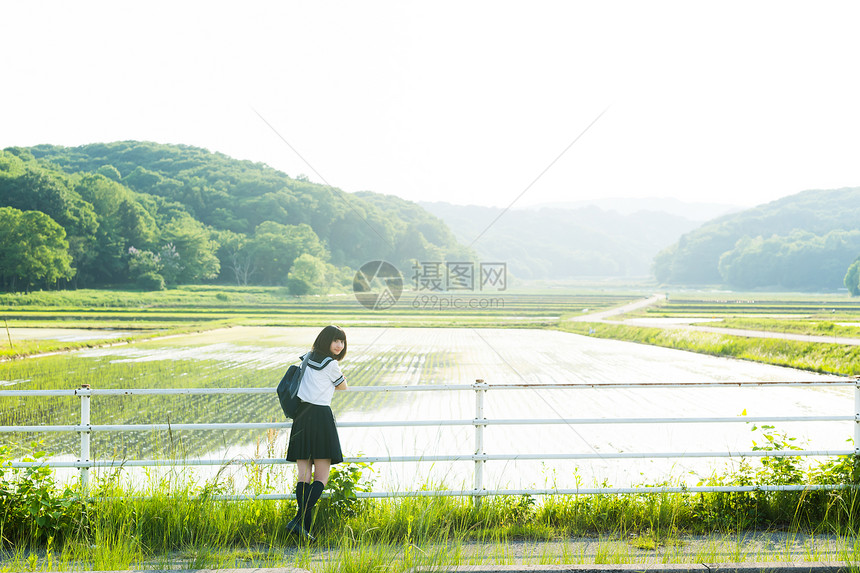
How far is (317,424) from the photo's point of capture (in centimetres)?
329

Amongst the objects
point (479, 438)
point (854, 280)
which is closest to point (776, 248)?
point (854, 280)

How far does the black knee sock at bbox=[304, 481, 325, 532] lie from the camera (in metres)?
3.15

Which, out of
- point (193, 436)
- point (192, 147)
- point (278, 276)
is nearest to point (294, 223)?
point (278, 276)

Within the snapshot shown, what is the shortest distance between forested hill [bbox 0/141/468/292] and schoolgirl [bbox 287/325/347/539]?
57.8 metres

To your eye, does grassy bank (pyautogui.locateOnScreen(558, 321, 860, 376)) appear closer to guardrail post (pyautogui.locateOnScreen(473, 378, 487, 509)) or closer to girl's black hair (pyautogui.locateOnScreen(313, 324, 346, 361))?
guardrail post (pyautogui.locateOnScreen(473, 378, 487, 509))

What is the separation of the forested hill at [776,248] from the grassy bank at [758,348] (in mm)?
105524

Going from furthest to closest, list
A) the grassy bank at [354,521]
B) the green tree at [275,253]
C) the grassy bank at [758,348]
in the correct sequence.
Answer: the green tree at [275,253], the grassy bank at [758,348], the grassy bank at [354,521]

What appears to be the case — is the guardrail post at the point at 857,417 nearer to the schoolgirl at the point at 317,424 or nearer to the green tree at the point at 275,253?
the schoolgirl at the point at 317,424

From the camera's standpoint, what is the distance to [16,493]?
3193mm

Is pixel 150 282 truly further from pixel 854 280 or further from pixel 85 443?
pixel 854 280

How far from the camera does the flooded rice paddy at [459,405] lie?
22.8 feet

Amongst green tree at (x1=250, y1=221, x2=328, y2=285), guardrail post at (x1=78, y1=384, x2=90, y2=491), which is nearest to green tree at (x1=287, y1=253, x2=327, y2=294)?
green tree at (x1=250, y1=221, x2=328, y2=285)

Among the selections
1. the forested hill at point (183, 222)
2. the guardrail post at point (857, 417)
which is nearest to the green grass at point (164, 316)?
the forested hill at point (183, 222)

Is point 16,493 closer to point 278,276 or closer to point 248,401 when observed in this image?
point 248,401
